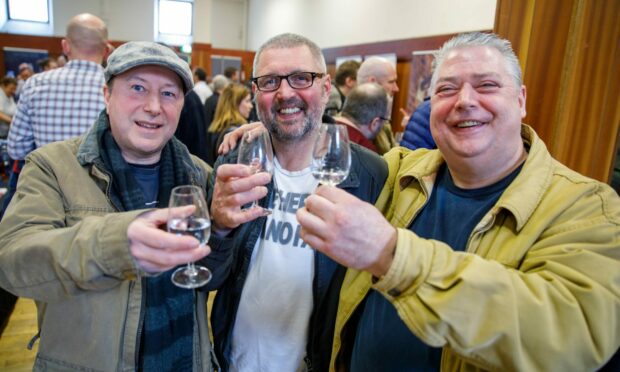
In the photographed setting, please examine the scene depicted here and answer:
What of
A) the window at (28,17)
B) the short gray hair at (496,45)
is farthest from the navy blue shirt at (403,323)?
the window at (28,17)

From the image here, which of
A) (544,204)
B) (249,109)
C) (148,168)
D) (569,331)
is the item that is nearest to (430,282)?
(569,331)

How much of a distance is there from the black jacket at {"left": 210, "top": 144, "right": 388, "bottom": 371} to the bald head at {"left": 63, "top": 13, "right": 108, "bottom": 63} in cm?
176

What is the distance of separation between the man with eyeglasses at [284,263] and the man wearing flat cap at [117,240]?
0.13m

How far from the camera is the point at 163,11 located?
555 inches

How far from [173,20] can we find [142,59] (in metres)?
14.5

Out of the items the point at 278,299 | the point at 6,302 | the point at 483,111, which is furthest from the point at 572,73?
the point at 6,302

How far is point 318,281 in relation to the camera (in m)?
1.60

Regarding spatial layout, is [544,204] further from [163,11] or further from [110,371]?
[163,11]

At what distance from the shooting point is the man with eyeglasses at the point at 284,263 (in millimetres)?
1606

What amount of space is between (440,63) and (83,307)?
145cm

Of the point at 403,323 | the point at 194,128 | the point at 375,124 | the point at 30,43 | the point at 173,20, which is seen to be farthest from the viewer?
the point at 173,20

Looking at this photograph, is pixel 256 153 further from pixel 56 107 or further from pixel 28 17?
pixel 28 17

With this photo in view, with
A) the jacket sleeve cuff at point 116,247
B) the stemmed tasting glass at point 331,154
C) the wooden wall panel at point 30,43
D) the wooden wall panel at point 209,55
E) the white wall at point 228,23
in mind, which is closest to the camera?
the jacket sleeve cuff at point 116,247

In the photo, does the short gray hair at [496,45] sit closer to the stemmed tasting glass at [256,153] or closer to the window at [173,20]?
the stemmed tasting glass at [256,153]
